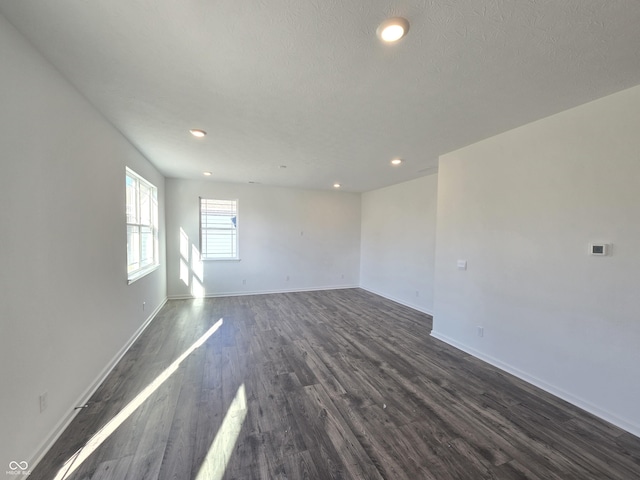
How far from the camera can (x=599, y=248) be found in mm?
2025

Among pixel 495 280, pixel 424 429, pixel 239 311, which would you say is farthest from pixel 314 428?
pixel 239 311

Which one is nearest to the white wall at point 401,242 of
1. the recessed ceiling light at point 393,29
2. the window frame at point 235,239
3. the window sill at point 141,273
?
the window frame at point 235,239

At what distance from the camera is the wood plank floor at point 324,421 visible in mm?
1521

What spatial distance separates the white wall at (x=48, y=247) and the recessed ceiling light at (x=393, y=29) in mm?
2009

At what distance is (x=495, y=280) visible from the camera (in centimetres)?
278

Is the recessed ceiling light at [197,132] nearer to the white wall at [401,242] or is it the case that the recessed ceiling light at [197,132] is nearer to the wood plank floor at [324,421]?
the wood plank floor at [324,421]

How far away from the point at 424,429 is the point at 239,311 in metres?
3.58

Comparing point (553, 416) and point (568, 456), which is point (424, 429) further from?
point (553, 416)

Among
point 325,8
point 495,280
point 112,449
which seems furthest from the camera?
point 495,280

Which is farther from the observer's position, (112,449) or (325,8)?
(112,449)

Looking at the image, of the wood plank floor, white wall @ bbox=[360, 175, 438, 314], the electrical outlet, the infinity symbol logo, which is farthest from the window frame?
the infinity symbol logo

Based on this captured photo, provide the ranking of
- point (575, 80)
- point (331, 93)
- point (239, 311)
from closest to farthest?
point (575, 80)
point (331, 93)
point (239, 311)

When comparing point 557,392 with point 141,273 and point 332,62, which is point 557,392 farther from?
point 141,273

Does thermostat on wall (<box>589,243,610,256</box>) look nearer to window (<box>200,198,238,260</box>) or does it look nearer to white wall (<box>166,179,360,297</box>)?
white wall (<box>166,179,360,297</box>)
